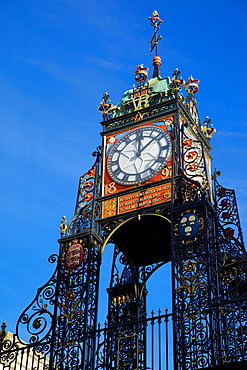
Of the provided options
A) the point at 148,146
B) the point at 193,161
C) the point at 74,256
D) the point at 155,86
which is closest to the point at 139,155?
the point at 148,146

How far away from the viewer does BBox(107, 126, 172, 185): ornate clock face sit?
56.2ft

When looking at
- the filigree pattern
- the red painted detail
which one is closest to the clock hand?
the filigree pattern

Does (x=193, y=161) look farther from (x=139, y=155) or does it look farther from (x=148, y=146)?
(x=139, y=155)

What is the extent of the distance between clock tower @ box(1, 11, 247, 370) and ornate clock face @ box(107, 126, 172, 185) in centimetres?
3

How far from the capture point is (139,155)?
17516 mm

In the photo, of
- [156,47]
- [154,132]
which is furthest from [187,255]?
[156,47]

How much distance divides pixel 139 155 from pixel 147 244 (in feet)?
6.01

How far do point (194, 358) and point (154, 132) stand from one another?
5.41 meters

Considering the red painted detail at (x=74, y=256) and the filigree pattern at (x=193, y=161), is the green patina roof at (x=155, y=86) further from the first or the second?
the red painted detail at (x=74, y=256)

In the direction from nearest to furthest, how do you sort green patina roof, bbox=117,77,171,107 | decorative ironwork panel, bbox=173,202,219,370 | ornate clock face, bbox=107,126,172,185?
decorative ironwork panel, bbox=173,202,219,370 → ornate clock face, bbox=107,126,172,185 → green patina roof, bbox=117,77,171,107

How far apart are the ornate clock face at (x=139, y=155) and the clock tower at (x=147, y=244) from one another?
3cm

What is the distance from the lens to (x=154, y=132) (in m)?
17.7

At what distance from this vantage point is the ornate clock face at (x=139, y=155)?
1714 cm

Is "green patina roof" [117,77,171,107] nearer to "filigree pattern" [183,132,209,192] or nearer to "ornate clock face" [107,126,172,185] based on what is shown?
"ornate clock face" [107,126,172,185]
